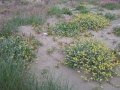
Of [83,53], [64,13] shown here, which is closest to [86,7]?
[64,13]

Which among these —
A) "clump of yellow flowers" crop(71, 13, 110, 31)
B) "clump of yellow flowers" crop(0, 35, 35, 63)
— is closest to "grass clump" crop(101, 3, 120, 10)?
"clump of yellow flowers" crop(71, 13, 110, 31)

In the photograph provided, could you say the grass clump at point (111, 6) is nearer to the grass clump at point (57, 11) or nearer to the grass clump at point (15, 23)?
the grass clump at point (57, 11)

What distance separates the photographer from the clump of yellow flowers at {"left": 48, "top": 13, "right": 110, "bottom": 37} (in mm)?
6562

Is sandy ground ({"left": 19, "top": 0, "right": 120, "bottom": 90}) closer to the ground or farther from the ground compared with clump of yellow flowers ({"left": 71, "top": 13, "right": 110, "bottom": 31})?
closer to the ground

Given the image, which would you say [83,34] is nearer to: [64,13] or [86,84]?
[64,13]

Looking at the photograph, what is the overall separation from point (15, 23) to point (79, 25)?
2.11 meters

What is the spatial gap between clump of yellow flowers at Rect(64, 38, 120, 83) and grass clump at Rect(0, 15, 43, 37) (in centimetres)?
193

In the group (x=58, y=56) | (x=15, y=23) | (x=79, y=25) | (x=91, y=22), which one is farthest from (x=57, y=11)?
(x=58, y=56)

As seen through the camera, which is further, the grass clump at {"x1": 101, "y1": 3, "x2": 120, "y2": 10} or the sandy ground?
the grass clump at {"x1": 101, "y1": 3, "x2": 120, "y2": 10}

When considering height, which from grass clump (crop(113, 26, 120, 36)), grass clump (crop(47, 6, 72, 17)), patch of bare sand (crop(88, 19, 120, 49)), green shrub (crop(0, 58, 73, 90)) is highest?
green shrub (crop(0, 58, 73, 90))

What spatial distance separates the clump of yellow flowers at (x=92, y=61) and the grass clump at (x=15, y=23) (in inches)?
76.1

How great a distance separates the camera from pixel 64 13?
8.25m

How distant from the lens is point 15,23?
22.1 ft

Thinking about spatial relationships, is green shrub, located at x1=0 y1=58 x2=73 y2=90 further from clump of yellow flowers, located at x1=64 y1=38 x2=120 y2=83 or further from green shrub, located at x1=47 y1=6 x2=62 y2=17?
green shrub, located at x1=47 y1=6 x2=62 y2=17
